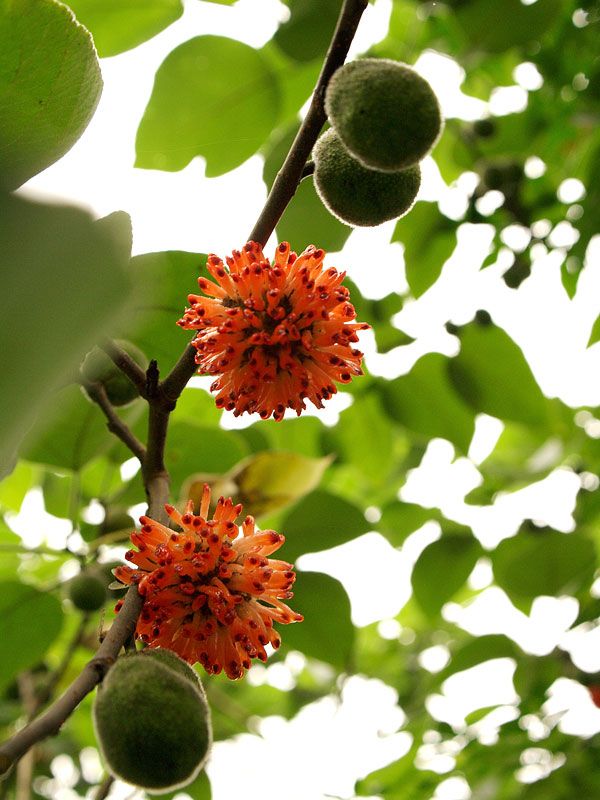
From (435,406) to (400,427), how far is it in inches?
5.7

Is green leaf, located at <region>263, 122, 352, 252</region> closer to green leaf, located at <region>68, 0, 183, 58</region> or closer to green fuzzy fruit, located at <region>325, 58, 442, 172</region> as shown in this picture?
green leaf, located at <region>68, 0, 183, 58</region>

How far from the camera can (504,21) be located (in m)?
2.74

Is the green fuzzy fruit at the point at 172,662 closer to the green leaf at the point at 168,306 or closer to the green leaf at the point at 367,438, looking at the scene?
the green leaf at the point at 168,306

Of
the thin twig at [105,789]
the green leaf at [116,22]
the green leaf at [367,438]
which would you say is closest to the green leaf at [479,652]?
the green leaf at [367,438]

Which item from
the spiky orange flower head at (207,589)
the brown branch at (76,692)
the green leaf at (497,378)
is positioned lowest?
the green leaf at (497,378)

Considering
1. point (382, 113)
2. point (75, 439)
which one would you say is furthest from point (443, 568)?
point (382, 113)

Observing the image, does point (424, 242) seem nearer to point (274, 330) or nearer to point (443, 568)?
point (443, 568)

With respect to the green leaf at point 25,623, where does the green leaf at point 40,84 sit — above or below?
above

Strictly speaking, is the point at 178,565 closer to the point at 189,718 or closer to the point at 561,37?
the point at 189,718

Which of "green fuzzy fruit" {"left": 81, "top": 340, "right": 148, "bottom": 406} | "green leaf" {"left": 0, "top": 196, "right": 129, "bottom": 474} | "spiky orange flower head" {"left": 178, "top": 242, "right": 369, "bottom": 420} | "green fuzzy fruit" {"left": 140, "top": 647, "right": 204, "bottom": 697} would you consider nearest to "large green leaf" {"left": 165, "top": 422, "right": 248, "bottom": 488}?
"green fuzzy fruit" {"left": 81, "top": 340, "right": 148, "bottom": 406}

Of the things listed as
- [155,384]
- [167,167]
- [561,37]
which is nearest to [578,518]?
[561,37]

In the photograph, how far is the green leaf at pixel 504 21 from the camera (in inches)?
107

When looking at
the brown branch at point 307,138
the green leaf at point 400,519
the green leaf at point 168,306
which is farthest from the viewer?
the green leaf at point 400,519

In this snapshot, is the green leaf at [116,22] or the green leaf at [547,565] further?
the green leaf at [547,565]
